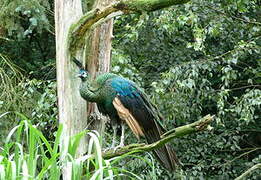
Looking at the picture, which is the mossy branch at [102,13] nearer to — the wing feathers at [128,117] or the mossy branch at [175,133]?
the wing feathers at [128,117]

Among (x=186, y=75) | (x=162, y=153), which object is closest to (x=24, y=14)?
(x=186, y=75)

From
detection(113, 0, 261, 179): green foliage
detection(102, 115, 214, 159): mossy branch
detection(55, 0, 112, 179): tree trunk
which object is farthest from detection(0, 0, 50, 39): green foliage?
detection(102, 115, 214, 159): mossy branch

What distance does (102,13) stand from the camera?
3611 mm

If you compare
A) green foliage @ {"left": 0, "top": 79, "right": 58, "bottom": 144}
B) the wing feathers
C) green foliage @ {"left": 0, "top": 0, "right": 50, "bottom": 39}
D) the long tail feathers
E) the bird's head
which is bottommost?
the long tail feathers

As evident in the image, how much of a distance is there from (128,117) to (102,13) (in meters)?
0.75

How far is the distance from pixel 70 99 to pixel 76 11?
0.51 meters

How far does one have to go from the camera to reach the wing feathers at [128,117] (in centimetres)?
404

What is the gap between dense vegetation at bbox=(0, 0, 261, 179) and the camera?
577 cm

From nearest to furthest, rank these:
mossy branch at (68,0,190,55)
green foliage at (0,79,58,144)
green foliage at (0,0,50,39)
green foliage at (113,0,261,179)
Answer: mossy branch at (68,0,190,55)
green foliage at (0,79,58,144)
green foliage at (113,0,261,179)
green foliage at (0,0,50,39)

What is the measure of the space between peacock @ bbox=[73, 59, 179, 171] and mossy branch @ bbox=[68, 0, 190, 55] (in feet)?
0.79

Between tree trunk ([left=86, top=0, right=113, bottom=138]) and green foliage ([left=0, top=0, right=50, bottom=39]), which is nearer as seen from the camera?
tree trunk ([left=86, top=0, right=113, bottom=138])

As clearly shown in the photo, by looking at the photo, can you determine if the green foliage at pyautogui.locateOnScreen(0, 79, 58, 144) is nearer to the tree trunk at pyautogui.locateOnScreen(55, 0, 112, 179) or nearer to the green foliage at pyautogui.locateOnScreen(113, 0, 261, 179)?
the green foliage at pyautogui.locateOnScreen(113, 0, 261, 179)

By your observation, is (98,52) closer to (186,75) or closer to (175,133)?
(175,133)

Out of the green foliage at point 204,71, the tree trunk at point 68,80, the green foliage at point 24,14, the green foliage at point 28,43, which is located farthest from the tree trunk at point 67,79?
the green foliage at point 28,43
